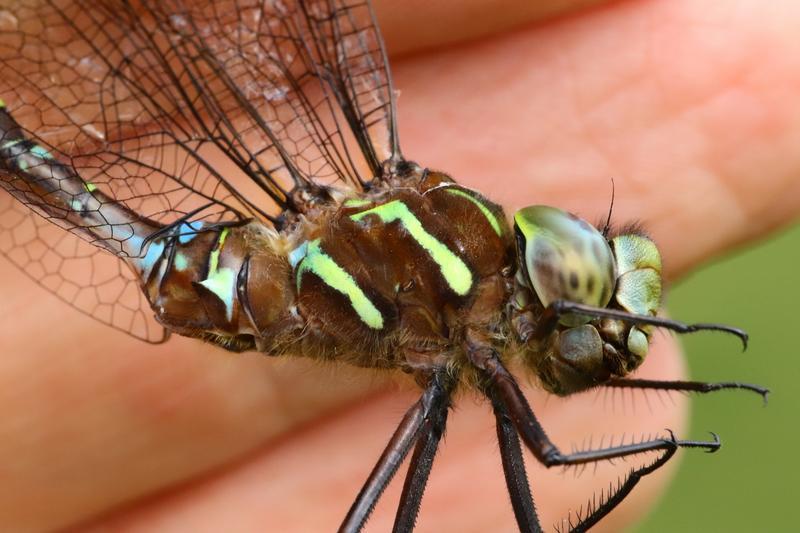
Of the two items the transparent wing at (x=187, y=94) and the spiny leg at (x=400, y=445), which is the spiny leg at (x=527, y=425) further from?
the transparent wing at (x=187, y=94)

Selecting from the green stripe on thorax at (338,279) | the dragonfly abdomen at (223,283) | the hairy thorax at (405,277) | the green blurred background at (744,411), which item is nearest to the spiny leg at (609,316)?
the hairy thorax at (405,277)

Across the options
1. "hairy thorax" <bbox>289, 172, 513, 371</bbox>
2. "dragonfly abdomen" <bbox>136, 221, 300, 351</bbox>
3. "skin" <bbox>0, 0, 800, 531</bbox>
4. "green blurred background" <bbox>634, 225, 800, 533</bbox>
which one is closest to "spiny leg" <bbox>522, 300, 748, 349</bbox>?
"hairy thorax" <bbox>289, 172, 513, 371</bbox>

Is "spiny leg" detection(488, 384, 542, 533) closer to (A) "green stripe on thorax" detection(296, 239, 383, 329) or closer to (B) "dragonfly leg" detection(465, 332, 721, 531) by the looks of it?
(B) "dragonfly leg" detection(465, 332, 721, 531)

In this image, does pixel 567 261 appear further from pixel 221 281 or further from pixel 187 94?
pixel 187 94

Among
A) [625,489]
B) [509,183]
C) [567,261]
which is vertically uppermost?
[509,183]

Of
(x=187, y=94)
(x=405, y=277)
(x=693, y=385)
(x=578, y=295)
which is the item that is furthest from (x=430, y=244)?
(x=187, y=94)

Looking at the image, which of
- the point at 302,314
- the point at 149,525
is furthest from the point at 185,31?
the point at 149,525

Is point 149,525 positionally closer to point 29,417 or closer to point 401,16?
point 29,417
